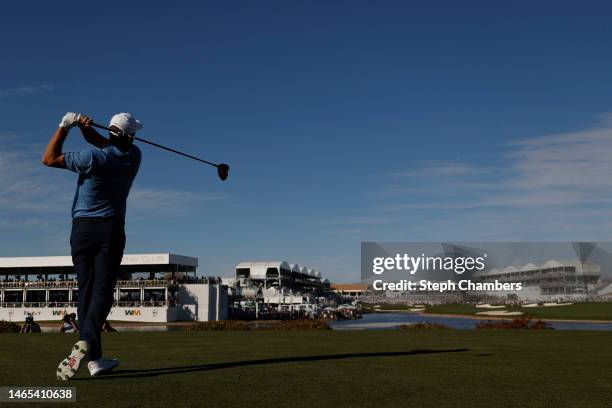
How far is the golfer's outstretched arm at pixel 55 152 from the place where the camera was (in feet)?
21.3

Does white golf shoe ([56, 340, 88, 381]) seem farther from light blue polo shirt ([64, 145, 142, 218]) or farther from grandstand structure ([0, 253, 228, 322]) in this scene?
grandstand structure ([0, 253, 228, 322])

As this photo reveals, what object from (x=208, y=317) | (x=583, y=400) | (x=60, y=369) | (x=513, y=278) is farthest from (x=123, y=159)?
(x=513, y=278)

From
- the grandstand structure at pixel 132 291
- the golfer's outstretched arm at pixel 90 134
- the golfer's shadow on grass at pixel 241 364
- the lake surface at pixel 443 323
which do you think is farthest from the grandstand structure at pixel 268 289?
the golfer's outstretched arm at pixel 90 134

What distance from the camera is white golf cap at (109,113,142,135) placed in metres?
6.92

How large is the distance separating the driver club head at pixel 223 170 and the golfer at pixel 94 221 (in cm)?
244

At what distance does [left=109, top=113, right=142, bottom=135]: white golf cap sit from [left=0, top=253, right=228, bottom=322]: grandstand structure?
6364 cm

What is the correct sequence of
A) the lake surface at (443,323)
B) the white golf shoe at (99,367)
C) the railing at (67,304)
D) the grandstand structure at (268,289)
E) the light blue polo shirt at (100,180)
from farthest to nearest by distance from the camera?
1. the grandstand structure at (268,289)
2. the railing at (67,304)
3. the lake surface at (443,323)
4. the light blue polo shirt at (100,180)
5. the white golf shoe at (99,367)

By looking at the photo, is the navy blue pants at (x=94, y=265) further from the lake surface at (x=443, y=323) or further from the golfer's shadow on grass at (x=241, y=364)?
the lake surface at (x=443, y=323)

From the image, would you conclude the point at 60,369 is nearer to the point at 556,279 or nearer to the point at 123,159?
the point at 123,159

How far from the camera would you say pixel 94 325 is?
654cm

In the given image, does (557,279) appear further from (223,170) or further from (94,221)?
(94,221)

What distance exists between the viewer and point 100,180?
6.69 m

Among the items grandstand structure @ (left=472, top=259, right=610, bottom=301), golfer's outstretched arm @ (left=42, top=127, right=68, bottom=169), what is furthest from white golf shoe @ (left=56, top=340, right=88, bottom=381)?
grandstand structure @ (left=472, top=259, right=610, bottom=301)

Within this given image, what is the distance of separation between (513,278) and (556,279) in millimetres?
9316
